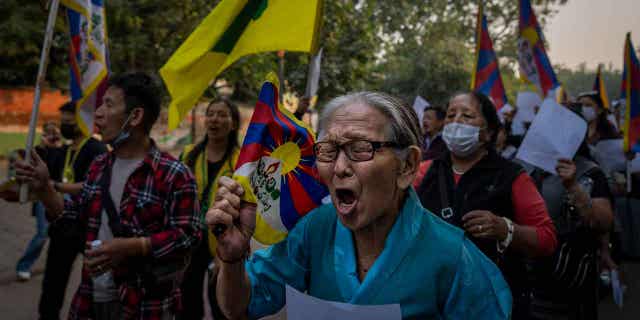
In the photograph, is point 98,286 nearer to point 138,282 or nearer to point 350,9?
point 138,282

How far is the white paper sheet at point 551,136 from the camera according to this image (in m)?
3.01

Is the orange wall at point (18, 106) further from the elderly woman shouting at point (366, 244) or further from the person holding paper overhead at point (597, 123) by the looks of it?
the elderly woman shouting at point (366, 244)

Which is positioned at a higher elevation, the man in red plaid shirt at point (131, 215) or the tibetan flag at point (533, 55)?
the tibetan flag at point (533, 55)

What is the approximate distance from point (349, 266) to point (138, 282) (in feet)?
4.41

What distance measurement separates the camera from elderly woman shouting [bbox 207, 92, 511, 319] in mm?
1477

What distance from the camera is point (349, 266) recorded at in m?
1.57

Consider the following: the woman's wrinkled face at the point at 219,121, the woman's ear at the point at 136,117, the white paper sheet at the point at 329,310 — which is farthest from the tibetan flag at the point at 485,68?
the white paper sheet at the point at 329,310

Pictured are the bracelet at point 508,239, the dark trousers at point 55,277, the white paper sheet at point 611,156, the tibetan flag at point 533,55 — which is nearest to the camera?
the bracelet at point 508,239

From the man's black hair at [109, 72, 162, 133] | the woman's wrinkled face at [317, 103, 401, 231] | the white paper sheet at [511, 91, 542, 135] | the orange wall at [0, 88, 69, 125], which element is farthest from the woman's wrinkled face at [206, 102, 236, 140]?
the orange wall at [0, 88, 69, 125]

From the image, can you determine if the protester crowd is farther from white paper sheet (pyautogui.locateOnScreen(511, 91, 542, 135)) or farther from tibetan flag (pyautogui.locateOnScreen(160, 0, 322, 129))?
white paper sheet (pyautogui.locateOnScreen(511, 91, 542, 135))

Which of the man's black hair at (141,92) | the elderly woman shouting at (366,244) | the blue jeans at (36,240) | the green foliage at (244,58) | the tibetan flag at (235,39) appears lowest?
the blue jeans at (36,240)

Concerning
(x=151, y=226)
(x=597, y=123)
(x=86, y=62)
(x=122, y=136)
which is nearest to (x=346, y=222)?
(x=151, y=226)

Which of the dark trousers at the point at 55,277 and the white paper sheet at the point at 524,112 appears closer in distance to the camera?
the dark trousers at the point at 55,277

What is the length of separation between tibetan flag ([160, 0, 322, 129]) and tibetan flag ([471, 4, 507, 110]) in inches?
165
